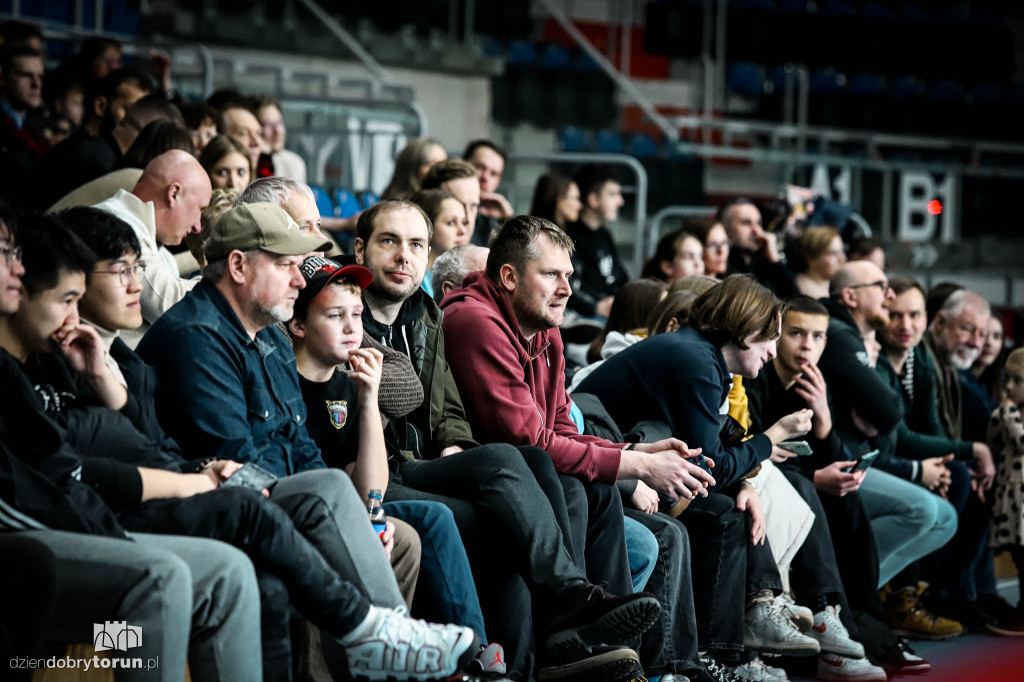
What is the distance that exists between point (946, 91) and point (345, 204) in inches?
349

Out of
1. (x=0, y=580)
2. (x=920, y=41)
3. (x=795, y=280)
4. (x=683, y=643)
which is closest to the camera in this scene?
(x=0, y=580)

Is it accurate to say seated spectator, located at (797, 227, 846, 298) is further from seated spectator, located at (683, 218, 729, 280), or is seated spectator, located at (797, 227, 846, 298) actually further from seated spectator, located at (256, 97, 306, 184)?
seated spectator, located at (256, 97, 306, 184)

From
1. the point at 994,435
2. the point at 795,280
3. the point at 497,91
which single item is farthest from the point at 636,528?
the point at 497,91

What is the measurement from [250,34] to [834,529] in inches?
272

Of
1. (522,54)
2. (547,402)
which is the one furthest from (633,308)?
(522,54)

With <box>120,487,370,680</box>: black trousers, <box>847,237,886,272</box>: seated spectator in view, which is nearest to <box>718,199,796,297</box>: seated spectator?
<box>847,237,886,272</box>: seated spectator

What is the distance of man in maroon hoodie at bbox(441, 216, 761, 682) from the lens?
3.84 metres

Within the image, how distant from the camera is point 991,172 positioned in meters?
10.8

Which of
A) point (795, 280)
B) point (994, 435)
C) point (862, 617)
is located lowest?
point (862, 617)

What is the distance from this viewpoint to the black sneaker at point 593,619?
10.7ft

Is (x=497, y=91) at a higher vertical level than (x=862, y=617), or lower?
higher

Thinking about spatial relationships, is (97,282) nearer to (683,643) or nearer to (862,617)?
(683,643)

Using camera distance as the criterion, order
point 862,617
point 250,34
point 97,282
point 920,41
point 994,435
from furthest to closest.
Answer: point 920,41 → point 250,34 → point 994,435 → point 862,617 → point 97,282

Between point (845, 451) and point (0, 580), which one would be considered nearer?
point (0, 580)
